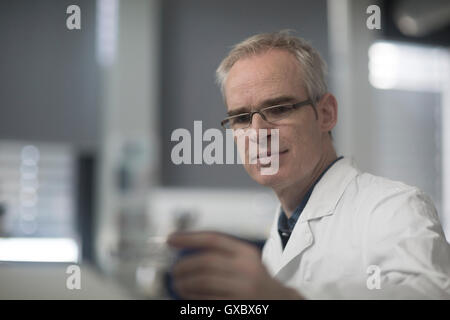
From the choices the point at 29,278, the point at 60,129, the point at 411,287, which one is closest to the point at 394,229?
the point at 411,287

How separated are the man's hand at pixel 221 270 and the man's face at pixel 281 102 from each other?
0.43 feet

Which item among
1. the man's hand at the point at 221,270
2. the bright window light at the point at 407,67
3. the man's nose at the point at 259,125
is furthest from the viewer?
the bright window light at the point at 407,67

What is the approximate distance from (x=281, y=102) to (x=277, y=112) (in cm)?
1

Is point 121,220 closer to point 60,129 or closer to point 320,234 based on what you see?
point 320,234

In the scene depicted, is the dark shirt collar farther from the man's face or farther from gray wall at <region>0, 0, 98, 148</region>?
gray wall at <region>0, 0, 98, 148</region>

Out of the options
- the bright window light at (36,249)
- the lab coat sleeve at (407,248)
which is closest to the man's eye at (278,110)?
the lab coat sleeve at (407,248)

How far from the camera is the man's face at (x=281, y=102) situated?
49 centimetres

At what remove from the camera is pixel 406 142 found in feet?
2.38

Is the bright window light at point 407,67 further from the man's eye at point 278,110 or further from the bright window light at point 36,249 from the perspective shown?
the bright window light at point 36,249

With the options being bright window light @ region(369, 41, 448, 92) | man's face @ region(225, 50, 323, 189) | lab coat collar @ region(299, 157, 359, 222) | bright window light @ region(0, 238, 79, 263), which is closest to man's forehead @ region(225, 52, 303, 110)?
man's face @ region(225, 50, 323, 189)

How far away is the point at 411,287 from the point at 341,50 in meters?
0.41

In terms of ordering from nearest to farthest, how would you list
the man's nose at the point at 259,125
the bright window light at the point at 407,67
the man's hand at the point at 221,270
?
the man's hand at the point at 221,270 → the man's nose at the point at 259,125 → the bright window light at the point at 407,67

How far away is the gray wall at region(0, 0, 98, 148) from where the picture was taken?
0.74 meters

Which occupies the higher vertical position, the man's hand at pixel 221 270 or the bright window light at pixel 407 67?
the bright window light at pixel 407 67
